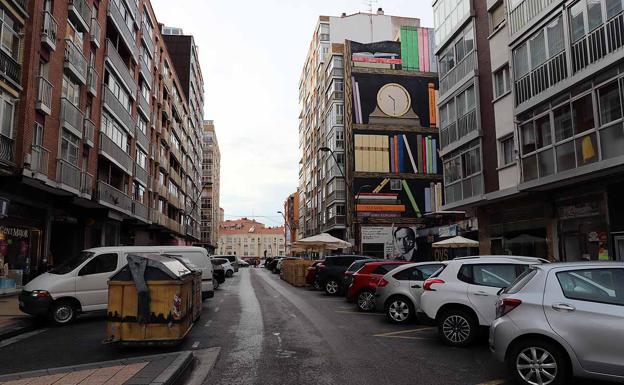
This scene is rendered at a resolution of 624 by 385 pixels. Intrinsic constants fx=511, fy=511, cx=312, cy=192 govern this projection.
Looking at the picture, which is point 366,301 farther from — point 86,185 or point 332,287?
point 86,185

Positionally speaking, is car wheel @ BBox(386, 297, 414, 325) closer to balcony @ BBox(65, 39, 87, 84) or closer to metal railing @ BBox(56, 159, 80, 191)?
metal railing @ BBox(56, 159, 80, 191)

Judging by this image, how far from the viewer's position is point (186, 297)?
9.43 metres

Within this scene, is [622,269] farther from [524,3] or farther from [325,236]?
[325,236]

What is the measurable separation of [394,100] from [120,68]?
29142mm

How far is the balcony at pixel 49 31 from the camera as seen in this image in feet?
64.0

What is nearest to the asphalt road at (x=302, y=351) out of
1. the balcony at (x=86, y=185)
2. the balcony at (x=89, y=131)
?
the balcony at (x=86, y=185)

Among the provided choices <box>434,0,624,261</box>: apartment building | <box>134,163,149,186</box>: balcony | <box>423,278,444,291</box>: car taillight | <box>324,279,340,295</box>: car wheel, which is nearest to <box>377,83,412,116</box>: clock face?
<box>134,163,149,186</box>: balcony

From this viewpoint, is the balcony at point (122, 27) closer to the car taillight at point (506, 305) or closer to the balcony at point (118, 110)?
the balcony at point (118, 110)

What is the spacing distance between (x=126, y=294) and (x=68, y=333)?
3600 mm

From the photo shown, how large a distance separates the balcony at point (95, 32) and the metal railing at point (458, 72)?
1760 cm

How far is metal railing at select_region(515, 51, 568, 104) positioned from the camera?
15734mm

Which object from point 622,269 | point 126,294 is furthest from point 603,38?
point 126,294

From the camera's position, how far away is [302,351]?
8.49 metres

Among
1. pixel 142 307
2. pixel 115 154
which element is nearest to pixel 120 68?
pixel 115 154
